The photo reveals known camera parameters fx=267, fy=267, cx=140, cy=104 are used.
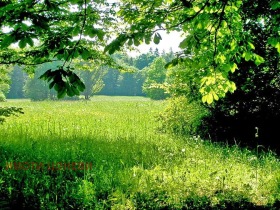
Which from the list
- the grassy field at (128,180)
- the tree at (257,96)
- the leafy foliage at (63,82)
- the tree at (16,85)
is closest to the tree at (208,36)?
the leafy foliage at (63,82)

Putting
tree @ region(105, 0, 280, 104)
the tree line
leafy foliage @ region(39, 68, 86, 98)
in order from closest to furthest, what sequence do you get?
leafy foliage @ region(39, 68, 86, 98) → tree @ region(105, 0, 280, 104) → the tree line

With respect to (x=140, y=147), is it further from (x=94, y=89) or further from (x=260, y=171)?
(x=94, y=89)

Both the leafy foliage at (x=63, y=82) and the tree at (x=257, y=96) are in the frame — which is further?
the tree at (x=257, y=96)

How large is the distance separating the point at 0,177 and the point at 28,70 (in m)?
4.48

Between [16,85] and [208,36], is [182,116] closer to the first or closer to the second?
[208,36]

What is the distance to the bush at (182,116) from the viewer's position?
1016 centimetres

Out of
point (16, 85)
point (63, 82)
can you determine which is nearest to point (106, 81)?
point (16, 85)

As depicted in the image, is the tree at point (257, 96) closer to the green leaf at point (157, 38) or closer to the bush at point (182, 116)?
Answer: the bush at point (182, 116)

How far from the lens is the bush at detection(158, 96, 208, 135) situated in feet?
33.3

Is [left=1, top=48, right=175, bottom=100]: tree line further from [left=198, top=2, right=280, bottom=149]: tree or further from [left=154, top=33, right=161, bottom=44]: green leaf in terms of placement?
[left=154, top=33, right=161, bottom=44]: green leaf

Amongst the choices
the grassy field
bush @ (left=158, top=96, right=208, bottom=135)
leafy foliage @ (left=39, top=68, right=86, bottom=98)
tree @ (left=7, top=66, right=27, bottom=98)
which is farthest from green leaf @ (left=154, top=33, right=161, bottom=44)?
tree @ (left=7, top=66, right=27, bottom=98)

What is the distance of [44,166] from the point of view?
5520mm

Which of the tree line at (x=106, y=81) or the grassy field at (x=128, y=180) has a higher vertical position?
the tree line at (x=106, y=81)

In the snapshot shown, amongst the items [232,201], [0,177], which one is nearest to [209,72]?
[232,201]
